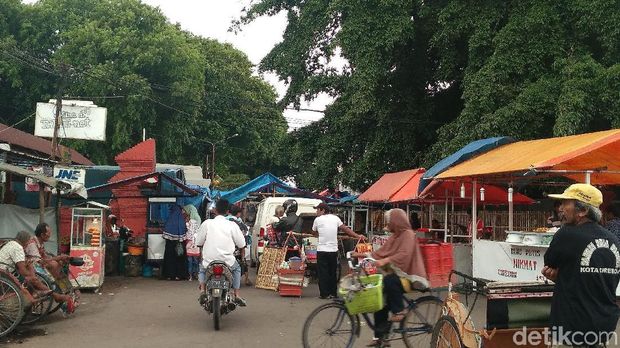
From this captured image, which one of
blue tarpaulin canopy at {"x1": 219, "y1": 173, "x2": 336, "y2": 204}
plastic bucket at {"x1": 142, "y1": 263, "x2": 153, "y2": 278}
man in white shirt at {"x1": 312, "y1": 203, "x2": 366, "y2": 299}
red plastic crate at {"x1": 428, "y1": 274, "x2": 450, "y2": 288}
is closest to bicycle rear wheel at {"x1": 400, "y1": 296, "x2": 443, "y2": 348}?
man in white shirt at {"x1": 312, "y1": 203, "x2": 366, "y2": 299}

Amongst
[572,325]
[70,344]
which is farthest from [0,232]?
[572,325]

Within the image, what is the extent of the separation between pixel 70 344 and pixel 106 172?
1728cm

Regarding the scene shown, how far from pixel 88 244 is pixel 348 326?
321 inches

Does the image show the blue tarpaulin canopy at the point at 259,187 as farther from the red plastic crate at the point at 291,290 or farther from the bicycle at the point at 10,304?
the bicycle at the point at 10,304

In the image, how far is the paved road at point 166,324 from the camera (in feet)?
26.7

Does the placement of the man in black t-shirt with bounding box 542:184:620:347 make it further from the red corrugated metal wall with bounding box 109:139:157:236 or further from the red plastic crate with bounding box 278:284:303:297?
the red corrugated metal wall with bounding box 109:139:157:236

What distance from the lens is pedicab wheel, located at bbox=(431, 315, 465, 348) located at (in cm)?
608

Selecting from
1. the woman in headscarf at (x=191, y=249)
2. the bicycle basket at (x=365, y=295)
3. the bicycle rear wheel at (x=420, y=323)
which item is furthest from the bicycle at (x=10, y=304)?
the woman in headscarf at (x=191, y=249)

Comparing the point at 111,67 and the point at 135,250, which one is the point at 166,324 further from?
the point at 111,67

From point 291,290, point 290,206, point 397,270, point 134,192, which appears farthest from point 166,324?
point 134,192

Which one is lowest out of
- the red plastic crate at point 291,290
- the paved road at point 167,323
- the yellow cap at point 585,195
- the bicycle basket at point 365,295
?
the paved road at point 167,323

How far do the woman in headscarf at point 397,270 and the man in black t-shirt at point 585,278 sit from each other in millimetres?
2567

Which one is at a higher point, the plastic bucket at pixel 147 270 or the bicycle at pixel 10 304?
the bicycle at pixel 10 304

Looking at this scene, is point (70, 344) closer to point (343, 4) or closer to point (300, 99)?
point (343, 4)
